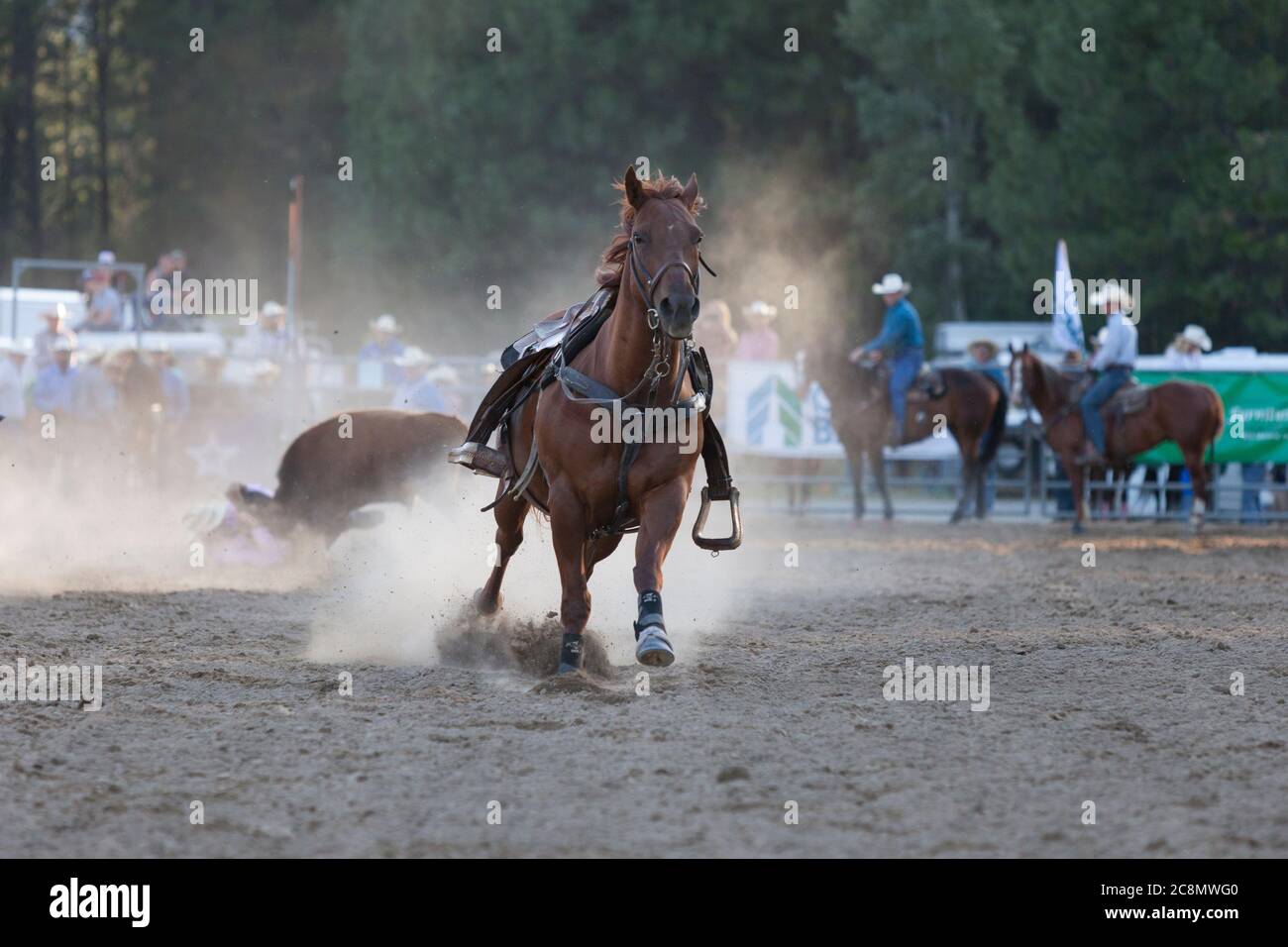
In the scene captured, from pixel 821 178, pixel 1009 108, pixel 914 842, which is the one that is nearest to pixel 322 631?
pixel 914 842

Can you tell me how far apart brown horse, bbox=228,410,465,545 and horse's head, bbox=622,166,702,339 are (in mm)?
4951

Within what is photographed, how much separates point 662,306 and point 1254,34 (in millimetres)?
21282

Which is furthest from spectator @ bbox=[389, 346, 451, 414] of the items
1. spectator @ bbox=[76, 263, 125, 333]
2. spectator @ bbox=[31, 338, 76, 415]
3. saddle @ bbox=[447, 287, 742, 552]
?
spectator @ bbox=[76, 263, 125, 333]

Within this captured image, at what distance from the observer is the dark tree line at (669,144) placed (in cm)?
2642

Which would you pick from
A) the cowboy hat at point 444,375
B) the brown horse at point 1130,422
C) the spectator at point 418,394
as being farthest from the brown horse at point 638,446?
the cowboy hat at point 444,375

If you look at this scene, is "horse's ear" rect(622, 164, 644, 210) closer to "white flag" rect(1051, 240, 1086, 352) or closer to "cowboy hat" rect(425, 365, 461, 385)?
"cowboy hat" rect(425, 365, 461, 385)

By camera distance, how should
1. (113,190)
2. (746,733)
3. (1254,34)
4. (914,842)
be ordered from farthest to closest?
(113,190)
(1254,34)
(746,733)
(914,842)

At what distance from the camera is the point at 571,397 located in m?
7.52

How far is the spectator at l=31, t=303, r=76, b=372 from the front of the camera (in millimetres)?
18891

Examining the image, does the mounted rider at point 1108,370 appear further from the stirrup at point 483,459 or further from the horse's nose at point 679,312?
the horse's nose at point 679,312

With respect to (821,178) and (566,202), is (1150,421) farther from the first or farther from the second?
(566,202)

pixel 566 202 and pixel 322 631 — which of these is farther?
pixel 566 202

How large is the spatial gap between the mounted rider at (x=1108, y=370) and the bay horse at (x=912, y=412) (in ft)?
5.43

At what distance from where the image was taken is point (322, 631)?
9.72 m
